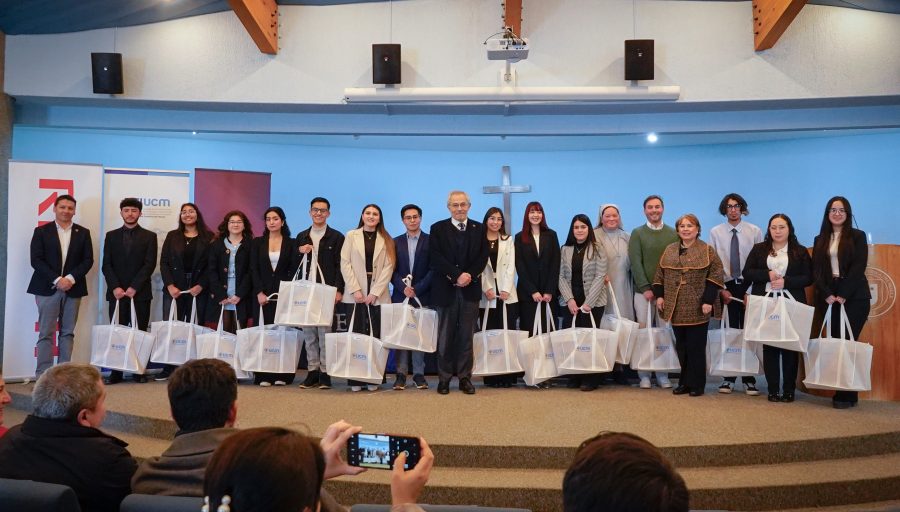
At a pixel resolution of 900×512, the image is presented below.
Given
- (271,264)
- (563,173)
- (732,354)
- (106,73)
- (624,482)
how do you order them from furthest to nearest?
(563,173) < (106,73) < (271,264) < (732,354) < (624,482)

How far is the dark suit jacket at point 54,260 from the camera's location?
6336 mm

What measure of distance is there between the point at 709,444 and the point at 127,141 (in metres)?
7.47

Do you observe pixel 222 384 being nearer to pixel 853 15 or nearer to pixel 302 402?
pixel 302 402

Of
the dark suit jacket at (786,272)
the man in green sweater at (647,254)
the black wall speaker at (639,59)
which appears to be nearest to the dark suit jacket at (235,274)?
the man in green sweater at (647,254)

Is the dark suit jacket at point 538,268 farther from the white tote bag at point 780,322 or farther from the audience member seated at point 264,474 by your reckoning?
the audience member seated at point 264,474

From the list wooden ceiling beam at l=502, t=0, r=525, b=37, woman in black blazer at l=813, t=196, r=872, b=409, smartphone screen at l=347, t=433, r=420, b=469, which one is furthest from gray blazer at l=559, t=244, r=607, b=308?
smartphone screen at l=347, t=433, r=420, b=469

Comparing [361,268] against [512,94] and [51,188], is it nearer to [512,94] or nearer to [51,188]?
[512,94]

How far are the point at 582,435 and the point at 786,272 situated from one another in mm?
2337

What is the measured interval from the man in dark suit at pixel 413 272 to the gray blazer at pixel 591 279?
1123mm

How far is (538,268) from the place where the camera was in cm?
624

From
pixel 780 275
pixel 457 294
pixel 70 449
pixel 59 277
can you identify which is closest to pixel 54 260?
pixel 59 277

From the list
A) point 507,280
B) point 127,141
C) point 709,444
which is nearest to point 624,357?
point 507,280

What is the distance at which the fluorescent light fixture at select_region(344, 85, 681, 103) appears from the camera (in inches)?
265

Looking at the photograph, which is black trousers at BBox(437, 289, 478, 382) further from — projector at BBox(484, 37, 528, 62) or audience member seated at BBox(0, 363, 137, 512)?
audience member seated at BBox(0, 363, 137, 512)
